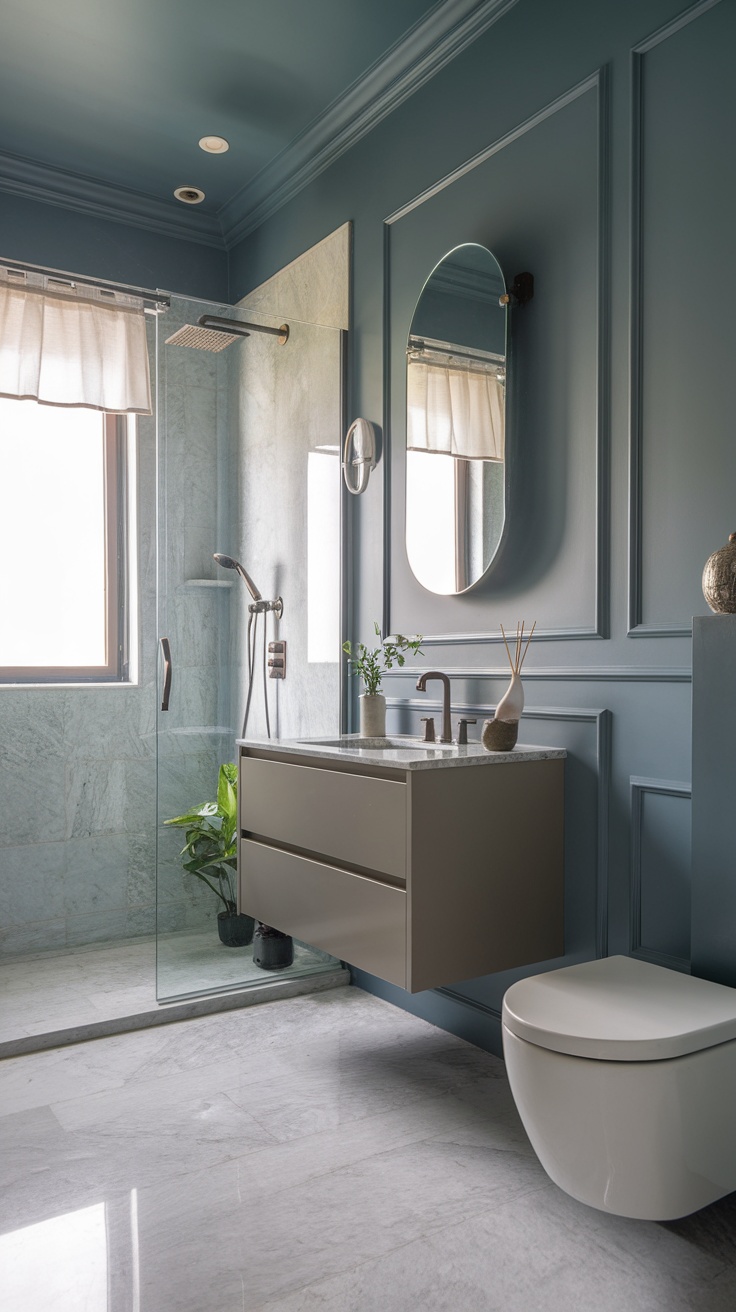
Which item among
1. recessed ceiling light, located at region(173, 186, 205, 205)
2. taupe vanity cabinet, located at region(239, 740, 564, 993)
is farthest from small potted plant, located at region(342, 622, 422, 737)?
recessed ceiling light, located at region(173, 186, 205, 205)

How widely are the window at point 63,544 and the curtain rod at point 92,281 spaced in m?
0.44

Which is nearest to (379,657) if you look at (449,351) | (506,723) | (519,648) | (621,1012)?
(519,648)

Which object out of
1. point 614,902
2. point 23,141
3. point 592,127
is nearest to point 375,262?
point 592,127

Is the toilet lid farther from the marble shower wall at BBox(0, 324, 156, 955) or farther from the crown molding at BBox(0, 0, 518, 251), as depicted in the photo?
the crown molding at BBox(0, 0, 518, 251)

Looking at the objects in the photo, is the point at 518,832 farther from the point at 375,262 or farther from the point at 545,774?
the point at 375,262

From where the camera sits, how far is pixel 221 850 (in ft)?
9.07

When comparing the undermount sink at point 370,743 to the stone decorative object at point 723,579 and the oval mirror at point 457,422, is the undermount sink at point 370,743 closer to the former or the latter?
the oval mirror at point 457,422

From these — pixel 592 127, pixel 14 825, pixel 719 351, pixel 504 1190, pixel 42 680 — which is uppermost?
pixel 592 127

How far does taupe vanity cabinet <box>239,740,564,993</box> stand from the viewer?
1933 mm

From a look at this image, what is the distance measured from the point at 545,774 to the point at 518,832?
151 mm

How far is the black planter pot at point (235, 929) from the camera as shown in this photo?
110 inches

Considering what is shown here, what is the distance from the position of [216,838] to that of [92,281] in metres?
2.07

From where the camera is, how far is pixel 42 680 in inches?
133

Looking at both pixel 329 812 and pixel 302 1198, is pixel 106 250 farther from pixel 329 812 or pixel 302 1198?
pixel 302 1198
